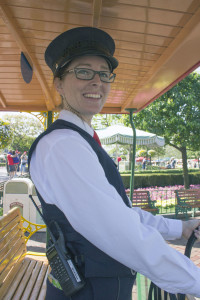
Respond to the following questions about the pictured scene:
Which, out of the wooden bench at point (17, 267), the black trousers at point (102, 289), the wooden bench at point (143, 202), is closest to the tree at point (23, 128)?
the wooden bench at point (143, 202)

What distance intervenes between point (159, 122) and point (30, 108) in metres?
9.21

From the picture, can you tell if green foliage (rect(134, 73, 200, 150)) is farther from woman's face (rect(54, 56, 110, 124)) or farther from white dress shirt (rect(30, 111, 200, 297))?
white dress shirt (rect(30, 111, 200, 297))

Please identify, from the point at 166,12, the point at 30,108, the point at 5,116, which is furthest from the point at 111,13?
the point at 5,116

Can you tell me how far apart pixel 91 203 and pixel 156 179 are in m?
13.8

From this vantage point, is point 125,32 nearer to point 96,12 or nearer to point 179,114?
point 96,12

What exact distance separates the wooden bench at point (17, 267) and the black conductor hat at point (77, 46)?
1.64 metres

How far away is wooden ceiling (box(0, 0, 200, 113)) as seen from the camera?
1458 millimetres

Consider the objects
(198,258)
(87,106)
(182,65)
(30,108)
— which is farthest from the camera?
(198,258)

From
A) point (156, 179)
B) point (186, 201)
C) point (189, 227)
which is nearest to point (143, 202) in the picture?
point (186, 201)

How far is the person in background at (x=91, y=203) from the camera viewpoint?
2.91 feet

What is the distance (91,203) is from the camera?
88 cm

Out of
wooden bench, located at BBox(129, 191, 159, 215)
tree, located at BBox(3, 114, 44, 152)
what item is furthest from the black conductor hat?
tree, located at BBox(3, 114, 44, 152)

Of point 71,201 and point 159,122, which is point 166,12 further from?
point 159,122

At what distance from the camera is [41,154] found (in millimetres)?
1010
